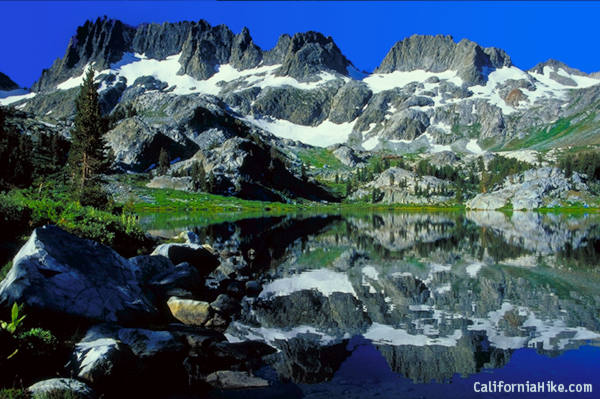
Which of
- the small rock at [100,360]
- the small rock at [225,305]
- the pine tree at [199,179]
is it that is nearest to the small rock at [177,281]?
the small rock at [225,305]

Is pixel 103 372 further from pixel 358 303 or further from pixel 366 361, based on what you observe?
→ pixel 358 303

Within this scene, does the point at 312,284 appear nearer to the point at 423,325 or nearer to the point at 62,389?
the point at 423,325

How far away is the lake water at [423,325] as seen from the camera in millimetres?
13039

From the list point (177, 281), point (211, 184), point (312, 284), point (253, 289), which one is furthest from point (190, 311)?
point (211, 184)

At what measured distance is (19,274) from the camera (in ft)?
42.8

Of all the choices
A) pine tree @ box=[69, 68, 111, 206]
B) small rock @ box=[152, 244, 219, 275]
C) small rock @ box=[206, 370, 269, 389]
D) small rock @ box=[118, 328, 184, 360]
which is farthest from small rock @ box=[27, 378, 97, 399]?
pine tree @ box=[69, 68, 111, 206]

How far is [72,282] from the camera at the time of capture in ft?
47.0

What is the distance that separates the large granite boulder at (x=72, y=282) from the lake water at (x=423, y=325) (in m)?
4.79

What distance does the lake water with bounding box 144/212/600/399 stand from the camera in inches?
513

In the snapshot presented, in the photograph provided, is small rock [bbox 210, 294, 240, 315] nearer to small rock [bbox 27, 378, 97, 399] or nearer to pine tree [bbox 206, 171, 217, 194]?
small rock [bbox 27, 378, 97, 399]

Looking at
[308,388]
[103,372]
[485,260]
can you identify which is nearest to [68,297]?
[103,372]

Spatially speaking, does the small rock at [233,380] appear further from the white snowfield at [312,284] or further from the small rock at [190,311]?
the white snowfield at [312,284]

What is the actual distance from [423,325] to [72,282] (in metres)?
15.2

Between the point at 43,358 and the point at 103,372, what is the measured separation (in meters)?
1.72
